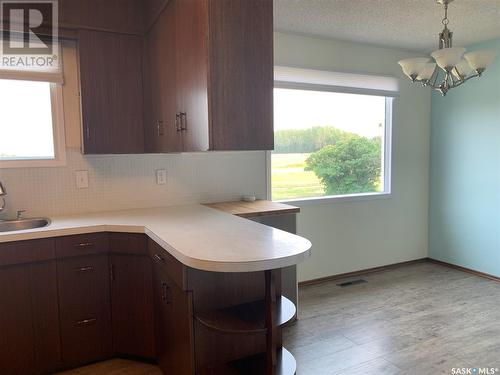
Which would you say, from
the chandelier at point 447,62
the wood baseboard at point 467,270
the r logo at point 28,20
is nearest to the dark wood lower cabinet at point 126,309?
the r logo at point 28,20

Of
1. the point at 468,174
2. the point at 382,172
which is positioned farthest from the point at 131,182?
the point at 468,174

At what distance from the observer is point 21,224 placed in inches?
102

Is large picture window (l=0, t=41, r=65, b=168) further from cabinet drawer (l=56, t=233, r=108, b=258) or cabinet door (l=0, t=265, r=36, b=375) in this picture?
cabinet door (l=0, t=265, r=36, b=375)

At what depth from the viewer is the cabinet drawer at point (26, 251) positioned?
2.17 m

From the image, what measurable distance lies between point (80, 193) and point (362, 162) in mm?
2938

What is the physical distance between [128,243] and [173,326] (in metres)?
0.63

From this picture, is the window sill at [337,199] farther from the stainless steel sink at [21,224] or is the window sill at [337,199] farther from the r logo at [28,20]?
the r logo at [28,20]

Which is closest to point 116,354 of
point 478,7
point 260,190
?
point 260,190

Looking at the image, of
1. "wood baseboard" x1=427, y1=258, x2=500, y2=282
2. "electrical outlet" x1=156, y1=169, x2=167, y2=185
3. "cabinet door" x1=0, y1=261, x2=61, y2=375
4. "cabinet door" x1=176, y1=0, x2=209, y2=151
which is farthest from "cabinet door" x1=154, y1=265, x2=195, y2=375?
"wood baseboard" x1=427, y1=258, x2=500, y2=282

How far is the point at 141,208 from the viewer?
3029 millimetres

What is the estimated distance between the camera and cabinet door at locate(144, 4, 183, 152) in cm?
221

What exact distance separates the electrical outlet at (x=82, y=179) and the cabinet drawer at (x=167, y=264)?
2.99 ft

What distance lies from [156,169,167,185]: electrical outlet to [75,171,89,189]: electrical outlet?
52 cm

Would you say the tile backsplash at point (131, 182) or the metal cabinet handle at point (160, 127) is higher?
the metal cabinet handle at point (160, 127)
